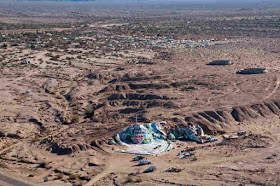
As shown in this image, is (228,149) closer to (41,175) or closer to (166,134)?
(166,134)

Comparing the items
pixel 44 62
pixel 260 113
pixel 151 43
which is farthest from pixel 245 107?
pixel 151 43

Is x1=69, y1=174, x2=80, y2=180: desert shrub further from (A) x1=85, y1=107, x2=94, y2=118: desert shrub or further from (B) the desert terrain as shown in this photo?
(A) x1=85, y1=107, x2=94, y2=118: desert shrub

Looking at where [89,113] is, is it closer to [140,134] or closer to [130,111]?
[130,111]

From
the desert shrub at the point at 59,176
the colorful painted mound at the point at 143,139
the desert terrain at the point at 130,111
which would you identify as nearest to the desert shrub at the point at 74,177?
the desert terrain at the point at 130,111

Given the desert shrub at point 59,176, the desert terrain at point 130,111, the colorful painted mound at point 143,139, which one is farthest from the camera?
the colorful painted mound at point 143,139

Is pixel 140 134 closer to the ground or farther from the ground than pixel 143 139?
farther from the ground

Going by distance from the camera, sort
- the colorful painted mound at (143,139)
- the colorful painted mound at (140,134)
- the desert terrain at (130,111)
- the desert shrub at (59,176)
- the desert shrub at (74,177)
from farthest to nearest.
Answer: the colorful painted mound at (140,134), the colorful painted mound at (143,139), the desert terrain at (130,111), the desert shrub at (59,176), the desert shrub at (74,177)

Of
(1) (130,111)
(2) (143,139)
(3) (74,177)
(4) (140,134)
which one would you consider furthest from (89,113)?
(3) (74,177)

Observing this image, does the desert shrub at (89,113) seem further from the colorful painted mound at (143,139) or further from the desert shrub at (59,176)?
the desert shrub at (59,176)

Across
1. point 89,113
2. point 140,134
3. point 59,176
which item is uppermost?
point 140,134
